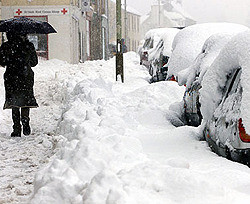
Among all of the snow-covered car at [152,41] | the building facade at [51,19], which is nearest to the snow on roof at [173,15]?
the building facade at [51,19]

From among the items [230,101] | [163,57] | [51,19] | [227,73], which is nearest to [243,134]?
[230,101]

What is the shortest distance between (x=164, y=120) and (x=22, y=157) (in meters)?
1.88

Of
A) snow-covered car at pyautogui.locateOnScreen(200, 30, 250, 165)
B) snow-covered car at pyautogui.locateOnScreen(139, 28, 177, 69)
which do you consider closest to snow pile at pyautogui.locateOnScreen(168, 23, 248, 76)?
snow-covered car at pyautogui.locateOnScreen(200, 30, 250, 165)

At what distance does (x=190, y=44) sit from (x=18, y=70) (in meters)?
3.20

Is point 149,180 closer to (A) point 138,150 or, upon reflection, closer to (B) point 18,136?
(A) point 138,150

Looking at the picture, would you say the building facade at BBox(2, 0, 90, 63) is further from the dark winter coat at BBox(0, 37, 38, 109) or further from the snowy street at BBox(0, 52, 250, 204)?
the dark winter coat at BBox(0, 37, 38, 109)

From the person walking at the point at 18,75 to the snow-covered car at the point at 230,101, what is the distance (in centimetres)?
364

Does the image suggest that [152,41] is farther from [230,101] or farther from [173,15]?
[173,15]

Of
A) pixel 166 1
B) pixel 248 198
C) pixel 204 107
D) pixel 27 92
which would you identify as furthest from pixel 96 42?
pixel 166 1

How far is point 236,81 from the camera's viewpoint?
483cm

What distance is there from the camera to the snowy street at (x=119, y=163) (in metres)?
2.97

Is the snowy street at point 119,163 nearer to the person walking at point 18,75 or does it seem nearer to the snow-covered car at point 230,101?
the snow-covered car at point 230,101

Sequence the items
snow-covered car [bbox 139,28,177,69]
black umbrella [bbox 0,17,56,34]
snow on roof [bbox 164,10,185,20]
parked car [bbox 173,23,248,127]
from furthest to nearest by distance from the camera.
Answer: snow on roof [bbox 164,10,185,20] < snow-covered car [bbox 139,28,177,69] < black umbrella [bbox 0,17,56,34] < parked car [bbox 173,23,248,127]

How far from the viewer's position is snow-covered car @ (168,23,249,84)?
919cm
